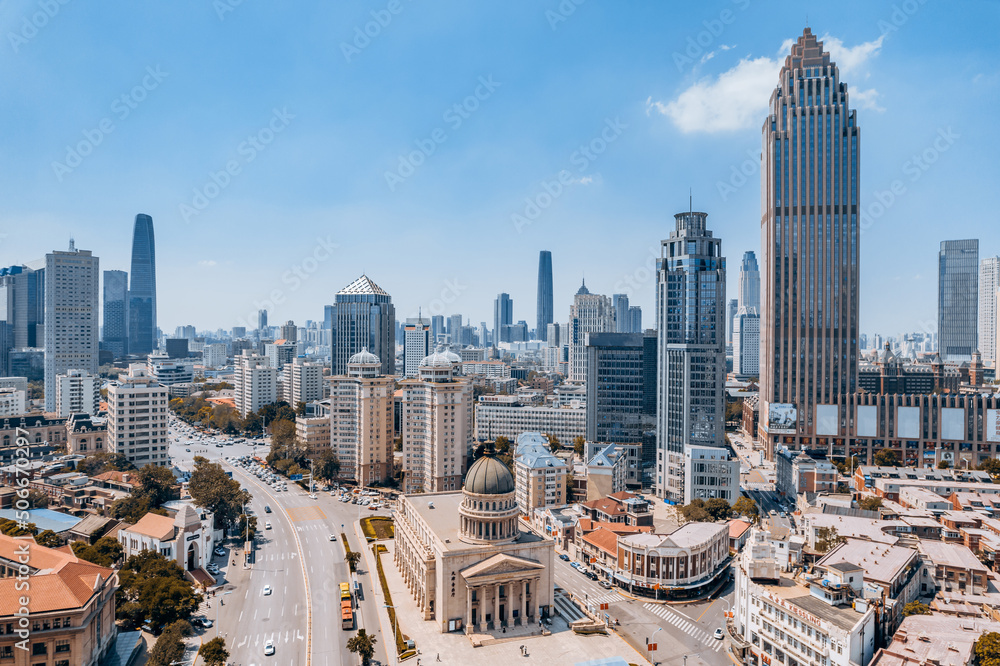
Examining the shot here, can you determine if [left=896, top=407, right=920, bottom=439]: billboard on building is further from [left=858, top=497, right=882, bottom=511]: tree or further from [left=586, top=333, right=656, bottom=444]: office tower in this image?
[left=586, top=333, right=656, bottom=444]: office tower

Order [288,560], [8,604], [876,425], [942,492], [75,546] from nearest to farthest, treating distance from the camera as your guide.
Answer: [8,604] → [75,546] → [288,560] → [942,492] → [876,425]

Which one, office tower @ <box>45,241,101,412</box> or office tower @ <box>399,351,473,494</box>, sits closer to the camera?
office tower @ <box>399,351,473,494</box>

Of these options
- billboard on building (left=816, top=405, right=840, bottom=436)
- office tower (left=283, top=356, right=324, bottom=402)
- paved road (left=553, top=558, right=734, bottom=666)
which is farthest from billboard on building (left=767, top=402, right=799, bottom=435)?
office tower (left=283, top=356, right=324, bottom=402)

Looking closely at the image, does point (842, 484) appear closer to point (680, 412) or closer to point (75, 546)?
point (680, 412)

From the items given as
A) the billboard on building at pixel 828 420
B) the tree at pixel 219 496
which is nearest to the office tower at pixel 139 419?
the tree at pixel 219 496

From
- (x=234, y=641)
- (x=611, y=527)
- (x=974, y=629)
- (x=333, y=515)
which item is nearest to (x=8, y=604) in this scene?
(x=234, y=641)

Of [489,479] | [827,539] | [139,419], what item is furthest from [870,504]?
[139,419]
